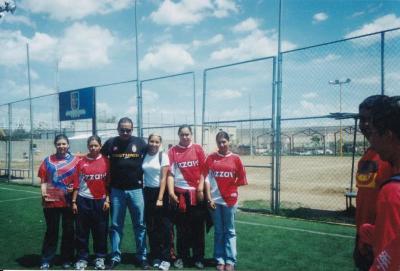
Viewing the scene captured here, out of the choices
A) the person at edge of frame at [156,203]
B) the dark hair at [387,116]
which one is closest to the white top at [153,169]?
the person at edge of frame at [156,203]

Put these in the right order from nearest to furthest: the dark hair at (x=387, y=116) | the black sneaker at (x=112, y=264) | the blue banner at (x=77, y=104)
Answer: the dark hair at (x=387, y=116) < the black sneaker at (x=112, y=264) < the blue banner at (x=77, y=104)

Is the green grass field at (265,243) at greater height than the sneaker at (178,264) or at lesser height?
lesser

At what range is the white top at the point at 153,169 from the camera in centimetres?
469

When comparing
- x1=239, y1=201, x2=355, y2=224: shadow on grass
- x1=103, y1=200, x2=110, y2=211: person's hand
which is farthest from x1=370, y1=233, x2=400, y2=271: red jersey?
x1=239, y1=201, x2=355, y2=224: shadow on grass

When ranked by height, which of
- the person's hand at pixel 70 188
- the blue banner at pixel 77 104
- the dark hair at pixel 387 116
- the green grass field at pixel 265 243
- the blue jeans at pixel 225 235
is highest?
the blue banner at pixel 77 104

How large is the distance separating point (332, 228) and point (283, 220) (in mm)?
1027

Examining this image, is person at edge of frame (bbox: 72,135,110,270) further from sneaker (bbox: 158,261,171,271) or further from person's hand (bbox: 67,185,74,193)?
sneaker (bbox: 158,261,171,271)

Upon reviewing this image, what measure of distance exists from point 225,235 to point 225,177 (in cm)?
75

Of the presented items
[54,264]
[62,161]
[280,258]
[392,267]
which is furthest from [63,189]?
[392,267]

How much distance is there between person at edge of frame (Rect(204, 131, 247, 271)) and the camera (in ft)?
14.9

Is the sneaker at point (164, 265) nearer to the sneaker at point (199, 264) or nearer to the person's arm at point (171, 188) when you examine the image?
the sneaker at point (199, 264)

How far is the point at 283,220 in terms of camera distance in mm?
7273

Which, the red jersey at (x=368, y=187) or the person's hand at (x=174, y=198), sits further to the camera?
the person's hand at (x=174, y=198)

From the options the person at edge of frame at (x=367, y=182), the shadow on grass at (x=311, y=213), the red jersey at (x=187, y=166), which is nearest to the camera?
the person at edge of frame at (x=367, y=182)
